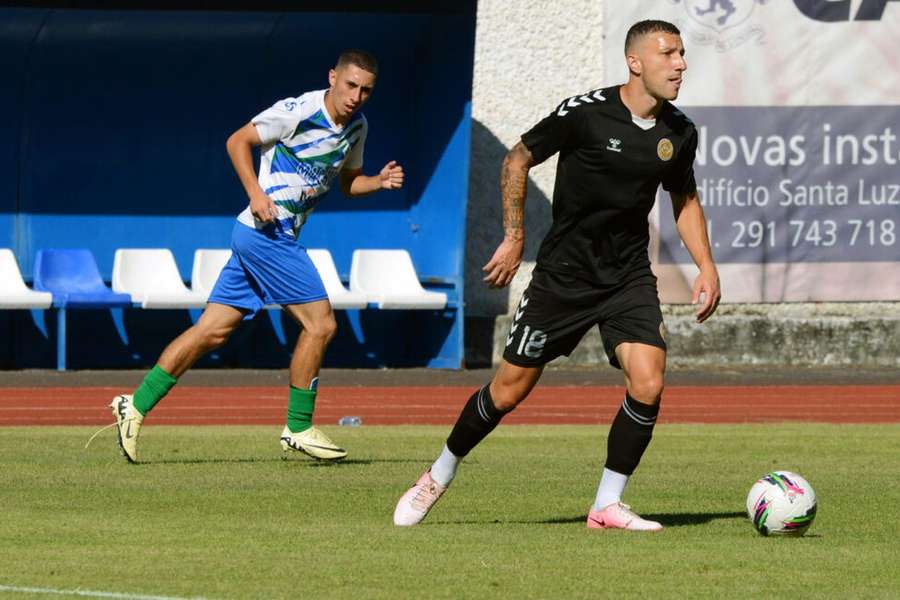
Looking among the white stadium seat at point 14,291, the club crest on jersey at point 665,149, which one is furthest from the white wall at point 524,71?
the club crest on jersey at point 665,149

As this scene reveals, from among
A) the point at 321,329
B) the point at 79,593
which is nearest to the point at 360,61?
the point at 321,329

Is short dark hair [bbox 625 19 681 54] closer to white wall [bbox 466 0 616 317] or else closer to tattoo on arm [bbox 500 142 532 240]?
tattoo on arm [bbox 500 142 532 240]

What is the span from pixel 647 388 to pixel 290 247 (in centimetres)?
338

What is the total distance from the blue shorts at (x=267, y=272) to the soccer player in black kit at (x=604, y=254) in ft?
9.04

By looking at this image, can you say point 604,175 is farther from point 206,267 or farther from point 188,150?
point 188,150

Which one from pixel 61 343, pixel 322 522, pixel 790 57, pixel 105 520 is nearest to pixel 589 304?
pixel 322 522

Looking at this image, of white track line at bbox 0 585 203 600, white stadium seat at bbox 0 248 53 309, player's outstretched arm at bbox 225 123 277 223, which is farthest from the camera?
white stadium seat at bbox 0 248 53 309

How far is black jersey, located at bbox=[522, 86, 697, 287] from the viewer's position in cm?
818

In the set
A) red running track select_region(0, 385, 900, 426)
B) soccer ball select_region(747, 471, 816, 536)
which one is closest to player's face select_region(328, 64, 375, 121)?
soccer ball select_region(747, 471, 816, 536)

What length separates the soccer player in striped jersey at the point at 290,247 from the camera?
10727 millimetres

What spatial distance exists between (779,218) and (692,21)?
2.34 metres

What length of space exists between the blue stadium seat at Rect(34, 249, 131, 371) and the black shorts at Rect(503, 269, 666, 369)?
1175 centimetres

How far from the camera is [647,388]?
8008 mm

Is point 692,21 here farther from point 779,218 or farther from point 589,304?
point 589,304
